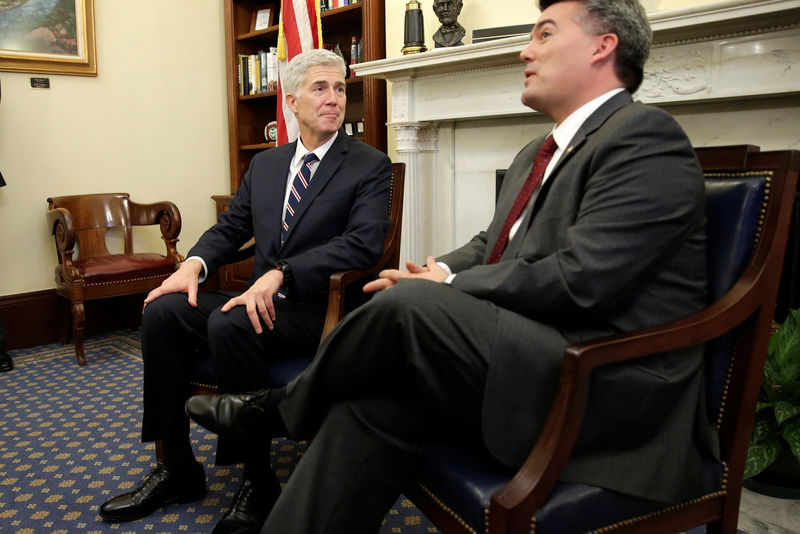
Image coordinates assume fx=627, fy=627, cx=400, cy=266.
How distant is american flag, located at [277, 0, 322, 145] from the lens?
11.6 ft

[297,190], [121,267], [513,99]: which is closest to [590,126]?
[297,190]

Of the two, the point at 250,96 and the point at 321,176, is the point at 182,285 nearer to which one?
the point at 321,176

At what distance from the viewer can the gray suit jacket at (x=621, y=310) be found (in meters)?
1.05

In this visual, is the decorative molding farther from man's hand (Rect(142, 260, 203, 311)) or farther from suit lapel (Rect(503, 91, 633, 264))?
suit lapel (Rect(503, 91, 633, 264))

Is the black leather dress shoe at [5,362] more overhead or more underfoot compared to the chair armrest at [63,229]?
more underfoot

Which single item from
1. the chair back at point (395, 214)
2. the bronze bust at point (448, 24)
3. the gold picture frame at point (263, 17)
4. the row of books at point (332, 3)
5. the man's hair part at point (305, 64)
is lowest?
the chair back at point (395, 214)

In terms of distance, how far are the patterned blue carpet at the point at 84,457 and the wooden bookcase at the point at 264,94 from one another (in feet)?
6.22

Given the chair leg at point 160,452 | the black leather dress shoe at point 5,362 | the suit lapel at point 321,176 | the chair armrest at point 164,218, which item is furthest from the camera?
the chair armrest at point 164,218

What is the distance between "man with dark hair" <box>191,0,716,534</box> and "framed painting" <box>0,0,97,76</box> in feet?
11.3

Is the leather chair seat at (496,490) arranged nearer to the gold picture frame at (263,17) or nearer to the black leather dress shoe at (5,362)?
the black leather dress shoe at (5,362)

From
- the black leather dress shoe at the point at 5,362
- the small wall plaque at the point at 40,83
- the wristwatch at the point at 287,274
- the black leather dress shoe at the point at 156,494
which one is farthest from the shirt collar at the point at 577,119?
the small wall plaque at the point at 40,83

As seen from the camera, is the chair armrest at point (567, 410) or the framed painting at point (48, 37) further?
the framed painting at point (48, 37)

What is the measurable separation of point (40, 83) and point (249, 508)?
3.24m

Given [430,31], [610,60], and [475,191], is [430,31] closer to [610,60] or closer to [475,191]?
[475,191]
